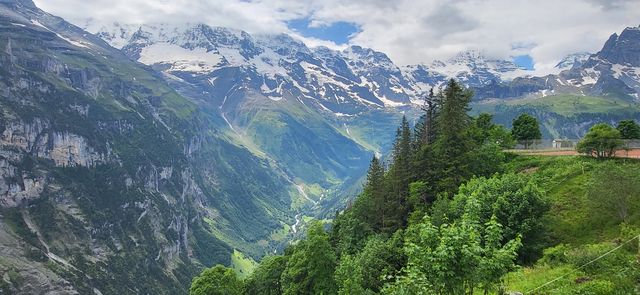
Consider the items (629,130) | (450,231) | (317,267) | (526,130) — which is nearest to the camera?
(450,231)

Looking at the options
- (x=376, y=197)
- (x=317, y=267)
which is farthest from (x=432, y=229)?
(x=376, y=197)

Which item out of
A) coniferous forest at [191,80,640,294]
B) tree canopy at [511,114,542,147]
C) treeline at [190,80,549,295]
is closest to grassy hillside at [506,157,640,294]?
coniferous forest at [191,80,640,294]

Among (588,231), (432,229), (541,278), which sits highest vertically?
(432,229)

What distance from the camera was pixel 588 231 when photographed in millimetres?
43094

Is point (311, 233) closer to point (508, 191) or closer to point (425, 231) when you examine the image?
point (508, 191)

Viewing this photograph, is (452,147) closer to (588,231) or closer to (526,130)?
(588,231)

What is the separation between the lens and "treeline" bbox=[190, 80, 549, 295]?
22.5m

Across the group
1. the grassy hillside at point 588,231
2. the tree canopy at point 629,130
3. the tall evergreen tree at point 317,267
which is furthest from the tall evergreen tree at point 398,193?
the tree canopy at point 629,130

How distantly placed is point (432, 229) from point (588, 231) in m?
27.2

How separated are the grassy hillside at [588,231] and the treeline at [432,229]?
2.92 m

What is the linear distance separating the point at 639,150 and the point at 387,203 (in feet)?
122

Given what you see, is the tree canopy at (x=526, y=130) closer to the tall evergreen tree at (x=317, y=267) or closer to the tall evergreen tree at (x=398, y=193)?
the tall evergreen tree at (x=398, y=193)

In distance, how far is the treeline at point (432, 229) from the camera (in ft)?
73.8

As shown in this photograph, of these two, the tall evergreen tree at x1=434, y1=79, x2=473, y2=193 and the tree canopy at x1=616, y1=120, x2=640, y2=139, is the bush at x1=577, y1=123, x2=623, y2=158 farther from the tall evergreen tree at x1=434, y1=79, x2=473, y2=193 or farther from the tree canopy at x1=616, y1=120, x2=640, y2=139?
the tree canopy at x1=616, y1=120, x2=640, y2=139
